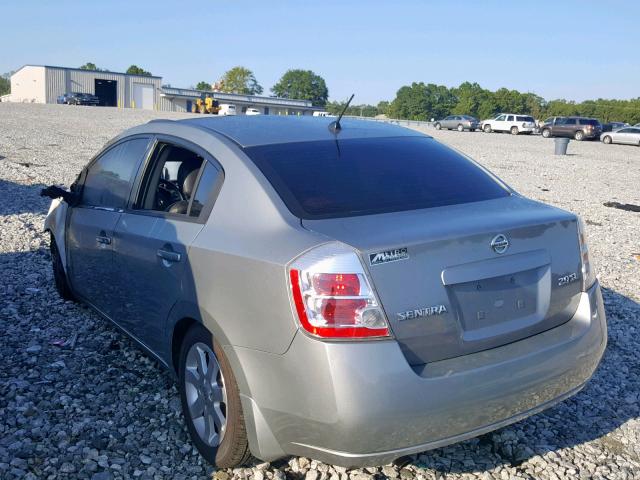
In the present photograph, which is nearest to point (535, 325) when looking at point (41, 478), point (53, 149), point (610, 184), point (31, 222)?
point (41, 478)

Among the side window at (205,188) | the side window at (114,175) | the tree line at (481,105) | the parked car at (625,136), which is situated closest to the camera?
the side window at (205,188)

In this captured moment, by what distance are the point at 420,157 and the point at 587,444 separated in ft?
6.16

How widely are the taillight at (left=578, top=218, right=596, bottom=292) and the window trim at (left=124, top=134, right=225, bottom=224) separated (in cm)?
186

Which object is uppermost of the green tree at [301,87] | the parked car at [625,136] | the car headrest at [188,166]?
the green tree at [301,87]

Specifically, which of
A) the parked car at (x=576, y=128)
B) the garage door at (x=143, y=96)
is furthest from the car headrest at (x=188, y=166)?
the garage door at (x=143, y=96)

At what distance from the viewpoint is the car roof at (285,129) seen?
11.7ft

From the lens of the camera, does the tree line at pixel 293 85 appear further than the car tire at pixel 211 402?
Yes

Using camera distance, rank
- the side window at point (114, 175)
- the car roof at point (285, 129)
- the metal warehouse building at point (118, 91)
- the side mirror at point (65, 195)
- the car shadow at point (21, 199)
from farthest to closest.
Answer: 1. the metal warehouse building at point (118, 91)
2. the car shadow at point (21, 199)
3. the side mirror at point (65, 195)
4. the side window at point (114, 175)
5. the car roof at point (285, 129)

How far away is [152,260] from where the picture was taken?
3.50 metres

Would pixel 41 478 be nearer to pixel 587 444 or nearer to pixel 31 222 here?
pixel 587 444

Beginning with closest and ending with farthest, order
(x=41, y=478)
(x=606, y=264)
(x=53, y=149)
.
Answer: (x=41, y=478), (x=606, y=264), (x=53, y=149)

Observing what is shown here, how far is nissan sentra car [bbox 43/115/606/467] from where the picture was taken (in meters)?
2.51

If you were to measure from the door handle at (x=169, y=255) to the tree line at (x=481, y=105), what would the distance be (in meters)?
48.1

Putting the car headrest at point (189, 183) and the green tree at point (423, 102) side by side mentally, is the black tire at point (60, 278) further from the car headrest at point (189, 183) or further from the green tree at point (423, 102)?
the green tree at point (423, 102)
